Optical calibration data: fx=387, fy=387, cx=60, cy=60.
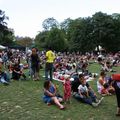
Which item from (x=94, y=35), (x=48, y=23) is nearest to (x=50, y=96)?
(x=94, y=35)

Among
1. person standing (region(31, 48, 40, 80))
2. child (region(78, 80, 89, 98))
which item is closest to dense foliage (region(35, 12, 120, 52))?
person standing (region(31, 48, 40, 80))

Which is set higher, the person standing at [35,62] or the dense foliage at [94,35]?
the dense foliage at [94,35]

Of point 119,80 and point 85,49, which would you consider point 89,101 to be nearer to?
point 119,80

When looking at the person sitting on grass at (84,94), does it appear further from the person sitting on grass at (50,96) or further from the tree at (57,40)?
the tree at (57,40)

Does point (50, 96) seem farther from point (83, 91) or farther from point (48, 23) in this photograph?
point (48, 23)

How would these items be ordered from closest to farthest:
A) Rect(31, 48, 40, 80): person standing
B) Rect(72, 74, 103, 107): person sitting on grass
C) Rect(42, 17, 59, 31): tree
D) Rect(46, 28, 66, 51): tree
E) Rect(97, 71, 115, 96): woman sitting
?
Rect(72, 74, 103, 107): person sitting on grass → Rect(97, 71, 115, 96): woman sitting → Rect(31, 48, 40, 80): person standing → Rect(46, 28, 66, 51): tree → Rect(42, 17, 59, 31): tree

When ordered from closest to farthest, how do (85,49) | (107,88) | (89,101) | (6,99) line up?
(89,101)
(6,99)
(107,88)
(85,49)

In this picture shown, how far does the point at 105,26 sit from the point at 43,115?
8300 centimetres

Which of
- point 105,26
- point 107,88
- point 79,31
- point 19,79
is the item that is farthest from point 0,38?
point 107,88

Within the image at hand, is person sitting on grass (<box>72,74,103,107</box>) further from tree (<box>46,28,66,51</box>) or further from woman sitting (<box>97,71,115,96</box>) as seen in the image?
tree (<box>46,28,66,51</box>)

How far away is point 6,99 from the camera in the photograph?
1488cm

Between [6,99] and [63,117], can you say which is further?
[6,99]

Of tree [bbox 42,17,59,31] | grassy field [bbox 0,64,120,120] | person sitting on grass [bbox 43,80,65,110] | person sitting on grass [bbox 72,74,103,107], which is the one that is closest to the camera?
grassy field [bbox 0,64,120,120]

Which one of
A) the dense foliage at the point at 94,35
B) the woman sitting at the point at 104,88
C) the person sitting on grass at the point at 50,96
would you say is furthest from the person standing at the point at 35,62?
the dense foliage at the point at 94,35
